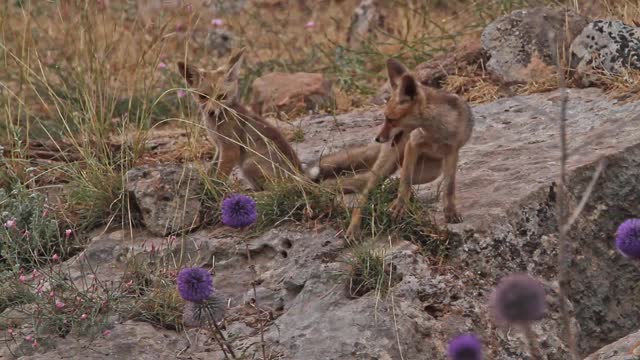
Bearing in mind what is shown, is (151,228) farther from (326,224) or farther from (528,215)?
(528,215)

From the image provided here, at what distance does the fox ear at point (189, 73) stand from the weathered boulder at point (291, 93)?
1146 millimetres

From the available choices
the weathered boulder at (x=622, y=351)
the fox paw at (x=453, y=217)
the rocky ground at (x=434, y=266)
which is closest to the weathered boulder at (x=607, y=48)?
the rocky ground at (x=434, y=266)

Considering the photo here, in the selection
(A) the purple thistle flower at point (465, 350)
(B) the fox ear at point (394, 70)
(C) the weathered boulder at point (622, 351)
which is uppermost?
(A) the purple thistle flower at point (465, 350)

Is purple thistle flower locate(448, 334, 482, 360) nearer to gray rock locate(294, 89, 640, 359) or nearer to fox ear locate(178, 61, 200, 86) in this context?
gray rock locate(294, 89, 640, 359)

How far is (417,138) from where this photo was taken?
5270 mm

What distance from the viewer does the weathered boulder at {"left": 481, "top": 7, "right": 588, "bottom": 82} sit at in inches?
295

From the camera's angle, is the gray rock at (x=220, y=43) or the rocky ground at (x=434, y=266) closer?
the rocky ground at (x=434, y=266)

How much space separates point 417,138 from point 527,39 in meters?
2.58

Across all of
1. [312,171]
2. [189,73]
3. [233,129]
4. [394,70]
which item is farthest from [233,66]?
[394,70]

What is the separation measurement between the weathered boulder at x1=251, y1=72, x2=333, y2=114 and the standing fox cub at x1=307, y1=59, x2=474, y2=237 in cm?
250

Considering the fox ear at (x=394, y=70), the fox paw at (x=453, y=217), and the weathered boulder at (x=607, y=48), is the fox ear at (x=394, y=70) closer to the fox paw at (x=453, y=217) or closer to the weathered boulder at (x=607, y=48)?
the fox paw at (x=453, y=217)

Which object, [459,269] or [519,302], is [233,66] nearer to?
[459,269]

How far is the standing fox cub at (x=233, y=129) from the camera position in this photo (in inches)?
246

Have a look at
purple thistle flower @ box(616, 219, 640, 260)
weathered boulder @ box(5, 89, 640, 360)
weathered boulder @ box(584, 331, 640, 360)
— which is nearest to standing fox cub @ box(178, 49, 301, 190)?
weathered boulder @ box(5, 89, 640, 360)
